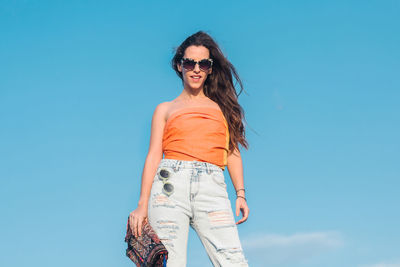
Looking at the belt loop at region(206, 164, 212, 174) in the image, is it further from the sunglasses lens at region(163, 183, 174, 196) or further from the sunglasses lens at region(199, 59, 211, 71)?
the sunglasses lens at region(199, 59, 211, 71)

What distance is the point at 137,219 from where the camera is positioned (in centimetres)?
613

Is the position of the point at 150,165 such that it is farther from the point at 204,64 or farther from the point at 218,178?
the point at 204,64

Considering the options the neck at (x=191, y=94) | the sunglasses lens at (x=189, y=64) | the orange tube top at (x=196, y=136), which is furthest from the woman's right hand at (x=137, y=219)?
the sunglasses lens at (x=189, y=64)

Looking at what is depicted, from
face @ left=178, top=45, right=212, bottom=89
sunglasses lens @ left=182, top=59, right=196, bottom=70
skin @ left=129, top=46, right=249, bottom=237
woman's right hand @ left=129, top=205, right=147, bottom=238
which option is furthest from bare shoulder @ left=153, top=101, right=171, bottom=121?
woman's right hand @ left=129, top=205, right=147, bottom=238

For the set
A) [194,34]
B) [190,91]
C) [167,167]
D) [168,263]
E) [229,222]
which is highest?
[194,34]

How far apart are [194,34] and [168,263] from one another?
2709 mm

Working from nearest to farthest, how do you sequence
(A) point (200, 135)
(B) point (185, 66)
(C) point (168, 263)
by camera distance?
(C) point (168, 263), (A) point (200, 135), (B) point (185, 66)

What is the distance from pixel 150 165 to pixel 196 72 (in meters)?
1.20

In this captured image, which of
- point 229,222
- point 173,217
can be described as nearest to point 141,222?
point 173,217

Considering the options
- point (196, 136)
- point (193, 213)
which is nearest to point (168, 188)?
point (193, 213)

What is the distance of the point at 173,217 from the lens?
19.8 ft

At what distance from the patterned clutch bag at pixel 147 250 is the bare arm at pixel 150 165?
88 mm

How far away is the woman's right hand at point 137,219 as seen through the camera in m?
6.06

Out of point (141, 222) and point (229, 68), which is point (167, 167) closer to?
point (141, 222)
